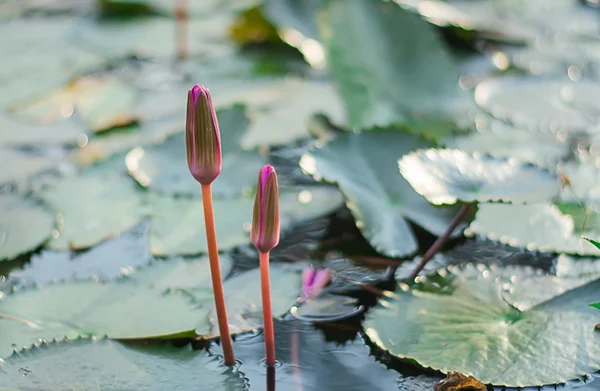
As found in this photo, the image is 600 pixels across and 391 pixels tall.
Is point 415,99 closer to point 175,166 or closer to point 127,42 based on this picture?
point 175,166

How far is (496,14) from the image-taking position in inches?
93.6

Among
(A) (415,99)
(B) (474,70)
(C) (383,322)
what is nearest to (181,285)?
(C) (383,322)

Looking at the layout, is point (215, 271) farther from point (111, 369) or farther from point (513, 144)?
point (513, 144)

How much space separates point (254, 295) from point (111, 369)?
0.27 m

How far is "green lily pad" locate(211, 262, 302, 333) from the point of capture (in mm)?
1039

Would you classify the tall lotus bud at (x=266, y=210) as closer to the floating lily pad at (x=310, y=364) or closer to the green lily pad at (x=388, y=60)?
the floating lily pad at (x=310, y=364)

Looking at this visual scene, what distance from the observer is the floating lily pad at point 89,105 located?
Result: 5.87 feet

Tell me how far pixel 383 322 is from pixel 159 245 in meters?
0.45

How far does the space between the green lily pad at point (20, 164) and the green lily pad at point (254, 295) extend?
63 centimetres

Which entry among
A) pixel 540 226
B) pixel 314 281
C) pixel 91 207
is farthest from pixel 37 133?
pixel 540 226

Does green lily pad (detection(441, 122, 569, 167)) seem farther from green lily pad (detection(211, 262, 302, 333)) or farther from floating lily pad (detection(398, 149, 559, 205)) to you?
green lily pad (detection(211, 262, 302, 333))

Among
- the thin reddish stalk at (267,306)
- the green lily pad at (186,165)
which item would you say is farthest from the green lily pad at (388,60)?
the thin reddish stalk at (267,306)

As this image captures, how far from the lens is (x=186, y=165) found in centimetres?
145

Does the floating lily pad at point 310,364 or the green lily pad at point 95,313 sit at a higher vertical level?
the green lily pad at point 95,313
